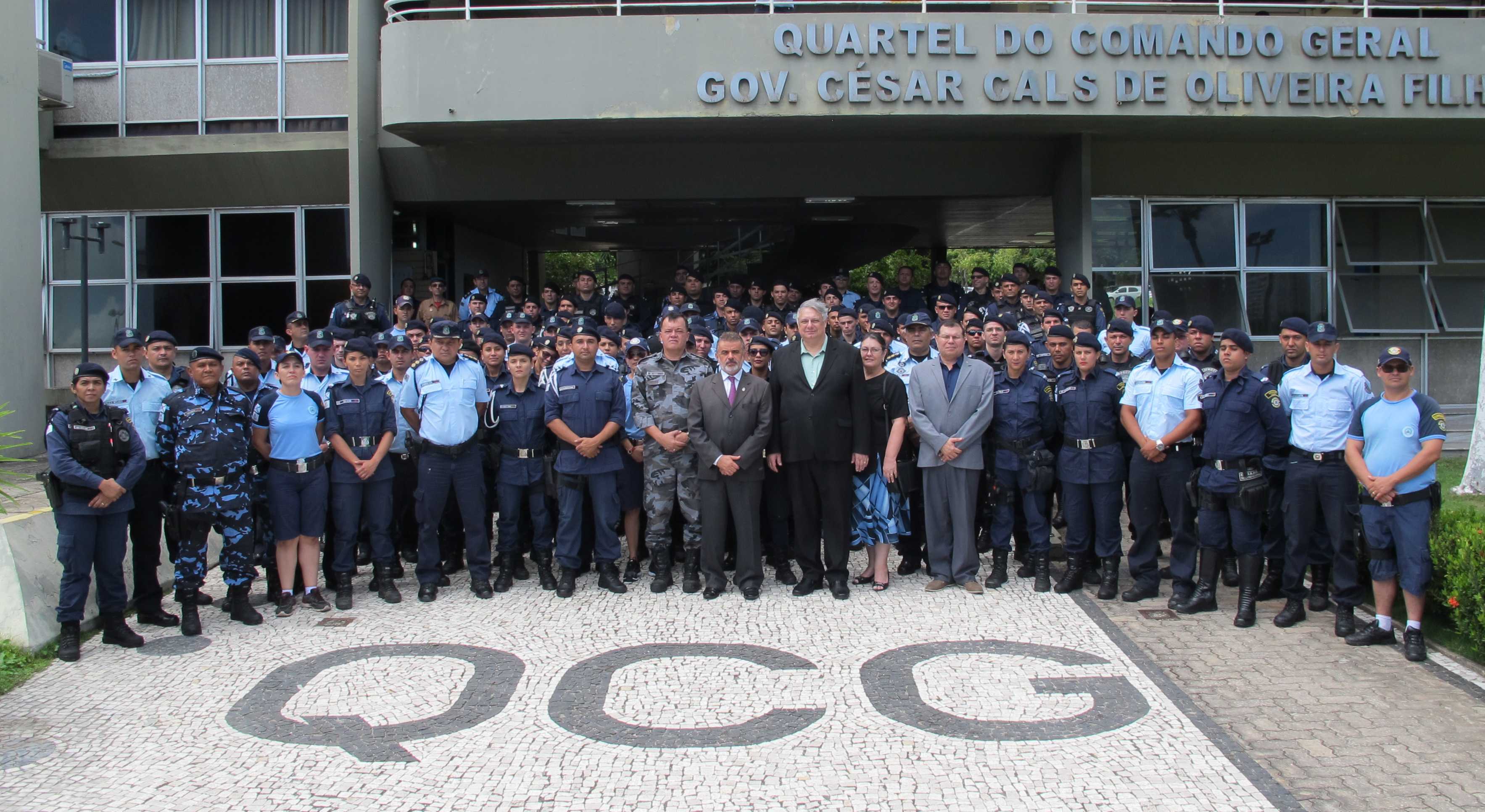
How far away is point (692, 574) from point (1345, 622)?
12.7 ft

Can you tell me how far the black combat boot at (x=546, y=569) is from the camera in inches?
291

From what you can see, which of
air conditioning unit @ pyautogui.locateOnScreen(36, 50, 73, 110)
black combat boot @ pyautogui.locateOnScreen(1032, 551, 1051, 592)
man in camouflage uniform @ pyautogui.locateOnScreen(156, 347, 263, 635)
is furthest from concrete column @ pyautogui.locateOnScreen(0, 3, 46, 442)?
black combat boot @ pyautogui.locateOnScreen(1032, 551, 1051, 592)

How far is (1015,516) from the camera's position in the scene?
298 inches

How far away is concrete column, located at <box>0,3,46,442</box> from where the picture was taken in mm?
12219

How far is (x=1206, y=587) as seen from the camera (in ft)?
21.7

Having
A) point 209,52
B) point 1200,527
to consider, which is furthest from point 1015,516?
point 209,52

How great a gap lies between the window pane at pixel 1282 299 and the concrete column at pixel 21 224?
15.0 m

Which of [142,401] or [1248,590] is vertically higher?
[142,401]

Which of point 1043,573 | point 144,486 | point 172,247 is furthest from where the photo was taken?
point 172,247

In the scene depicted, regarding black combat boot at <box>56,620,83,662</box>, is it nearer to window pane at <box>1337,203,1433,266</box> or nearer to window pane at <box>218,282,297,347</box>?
window pane at <box>218,282,297,347</box>

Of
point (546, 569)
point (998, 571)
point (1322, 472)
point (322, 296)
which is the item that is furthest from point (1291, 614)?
point (322, 296)

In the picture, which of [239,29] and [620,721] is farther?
[239,29]

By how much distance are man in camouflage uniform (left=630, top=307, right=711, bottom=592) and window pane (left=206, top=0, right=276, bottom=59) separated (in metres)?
9.80

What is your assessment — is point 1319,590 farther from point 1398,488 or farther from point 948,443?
point 948,443
